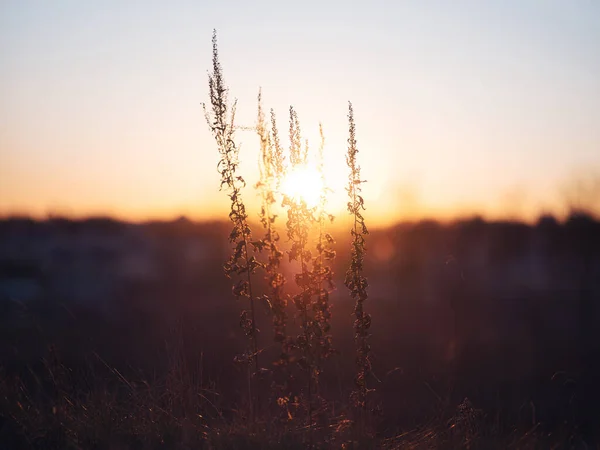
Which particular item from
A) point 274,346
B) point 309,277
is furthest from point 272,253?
point 274,346

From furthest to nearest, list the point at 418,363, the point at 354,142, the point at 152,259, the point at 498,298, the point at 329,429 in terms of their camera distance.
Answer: the point at 152,259 → the point at 498,298 → the point at 418,363 → the point at 354,142 → the point at 329,429

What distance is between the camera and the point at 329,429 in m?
6.93

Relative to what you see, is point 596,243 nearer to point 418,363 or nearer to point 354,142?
point 418,363

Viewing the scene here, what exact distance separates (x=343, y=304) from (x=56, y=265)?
49.5ft

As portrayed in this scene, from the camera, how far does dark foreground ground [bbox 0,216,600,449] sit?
6844 mm

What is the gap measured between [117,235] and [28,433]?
101ft

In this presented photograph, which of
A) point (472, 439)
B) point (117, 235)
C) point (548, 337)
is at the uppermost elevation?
point (117, 235)

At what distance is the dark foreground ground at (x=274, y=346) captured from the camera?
6.84 m

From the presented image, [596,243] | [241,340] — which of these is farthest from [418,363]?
[596,243]

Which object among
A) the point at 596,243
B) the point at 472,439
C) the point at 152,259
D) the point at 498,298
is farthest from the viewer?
the point at 152,259

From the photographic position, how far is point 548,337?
55.4 ft

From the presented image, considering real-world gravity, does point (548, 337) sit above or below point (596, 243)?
below

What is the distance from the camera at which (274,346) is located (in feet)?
45.4

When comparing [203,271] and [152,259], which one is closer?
[203,271]
